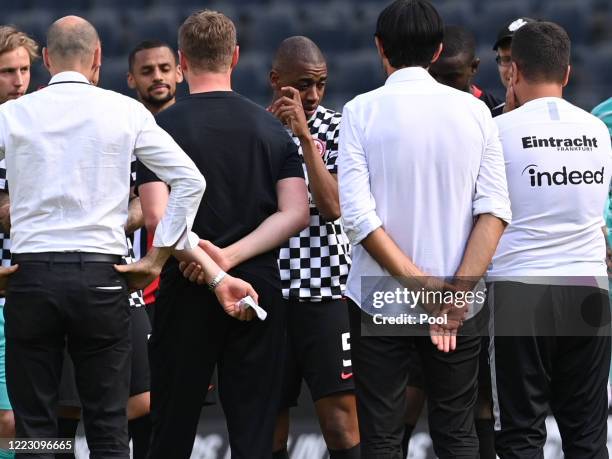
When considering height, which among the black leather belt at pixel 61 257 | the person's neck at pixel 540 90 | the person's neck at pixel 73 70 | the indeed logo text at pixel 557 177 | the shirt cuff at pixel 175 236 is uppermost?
the person's neck at pixel 73 70

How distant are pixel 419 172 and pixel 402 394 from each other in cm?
72

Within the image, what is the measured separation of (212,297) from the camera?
160 inches

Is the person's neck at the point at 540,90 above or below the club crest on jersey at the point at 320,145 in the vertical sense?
above

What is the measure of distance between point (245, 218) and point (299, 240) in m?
0.68

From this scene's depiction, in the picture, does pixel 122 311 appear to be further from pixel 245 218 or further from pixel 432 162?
pixel 432 162

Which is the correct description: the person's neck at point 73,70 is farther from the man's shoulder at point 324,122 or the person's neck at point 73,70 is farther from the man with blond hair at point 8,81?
the man's shoulder at point 324,122

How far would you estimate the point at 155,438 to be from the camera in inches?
161

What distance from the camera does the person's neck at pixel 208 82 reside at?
4.14 meters

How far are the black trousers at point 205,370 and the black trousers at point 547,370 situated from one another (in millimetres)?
784

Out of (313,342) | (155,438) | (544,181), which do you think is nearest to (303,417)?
(313,342)

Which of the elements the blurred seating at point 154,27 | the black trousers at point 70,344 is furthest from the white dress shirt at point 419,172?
the blurred seating at point 154,27

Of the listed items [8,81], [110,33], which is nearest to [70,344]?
[8,81]

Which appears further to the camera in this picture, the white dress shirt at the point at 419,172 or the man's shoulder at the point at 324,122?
the man's shoulder at the point at 324,122

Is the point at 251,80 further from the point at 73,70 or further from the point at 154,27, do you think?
the point at 73,70
